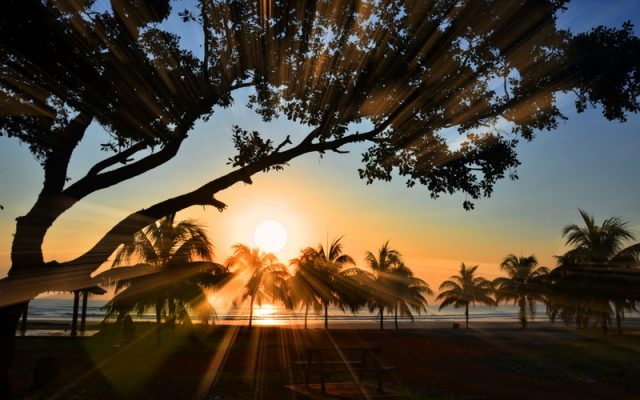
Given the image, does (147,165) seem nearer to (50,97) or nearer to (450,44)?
(50,97)

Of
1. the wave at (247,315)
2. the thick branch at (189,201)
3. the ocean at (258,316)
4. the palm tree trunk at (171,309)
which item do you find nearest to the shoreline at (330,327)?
the ocean at (258,316)

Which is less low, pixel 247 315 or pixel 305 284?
pixel 305 284

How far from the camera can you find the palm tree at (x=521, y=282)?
43656 millimetres

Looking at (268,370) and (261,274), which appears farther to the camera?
(261,274)

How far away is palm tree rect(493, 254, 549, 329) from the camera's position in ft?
143

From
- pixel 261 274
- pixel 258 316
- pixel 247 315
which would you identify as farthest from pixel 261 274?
pixel 247 315

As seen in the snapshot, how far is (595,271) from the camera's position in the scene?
32000mm

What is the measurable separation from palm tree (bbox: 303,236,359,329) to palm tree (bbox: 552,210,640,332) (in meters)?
15.3

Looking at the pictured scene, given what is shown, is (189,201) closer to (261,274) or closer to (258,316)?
(261,274)

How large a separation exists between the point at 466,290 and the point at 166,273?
4126 centimetres

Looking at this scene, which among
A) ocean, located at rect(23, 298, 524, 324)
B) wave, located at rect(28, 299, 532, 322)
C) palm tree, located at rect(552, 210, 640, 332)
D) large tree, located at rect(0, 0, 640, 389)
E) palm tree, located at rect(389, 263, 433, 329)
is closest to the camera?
large tree, located at rect(0, 0, 640, 389)

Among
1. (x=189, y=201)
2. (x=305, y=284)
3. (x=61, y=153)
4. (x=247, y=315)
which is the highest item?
(x=61, y=153)

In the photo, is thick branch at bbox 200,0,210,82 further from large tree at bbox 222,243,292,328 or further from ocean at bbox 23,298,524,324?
ocean at bbox 23,298,524,324

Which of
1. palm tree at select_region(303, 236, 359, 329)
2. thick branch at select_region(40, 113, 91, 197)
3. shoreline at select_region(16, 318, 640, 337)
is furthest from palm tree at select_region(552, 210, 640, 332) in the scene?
thick branch at select_region(40, 113, 91, 197)
